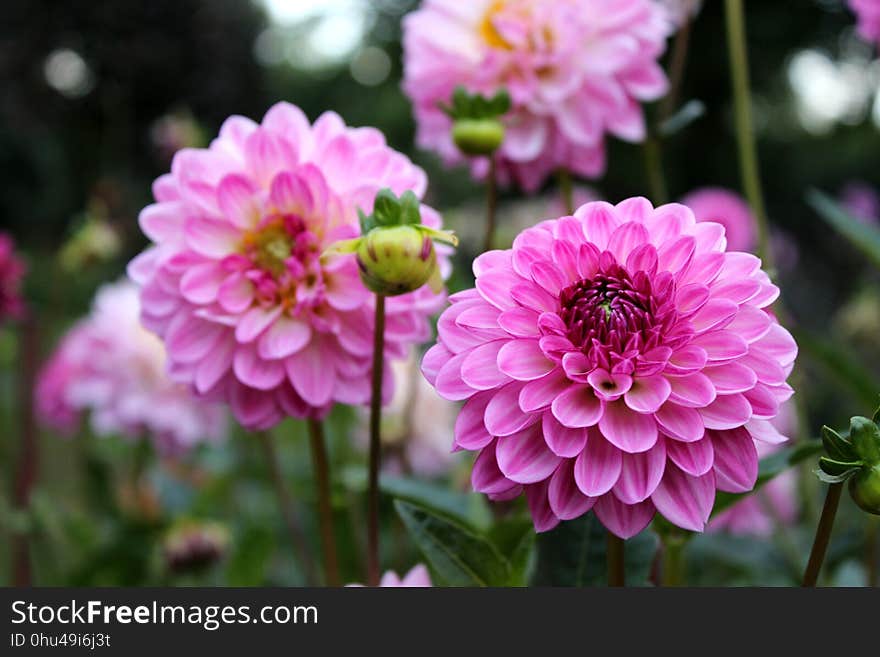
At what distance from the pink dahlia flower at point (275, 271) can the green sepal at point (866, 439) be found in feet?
0.85

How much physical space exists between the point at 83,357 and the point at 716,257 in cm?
98

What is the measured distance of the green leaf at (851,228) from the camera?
0.80 metres

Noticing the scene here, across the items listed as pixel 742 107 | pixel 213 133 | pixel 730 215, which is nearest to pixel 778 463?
pixel 742 107

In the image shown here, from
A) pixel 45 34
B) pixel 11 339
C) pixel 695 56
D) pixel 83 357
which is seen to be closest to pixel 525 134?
pixel 83 357

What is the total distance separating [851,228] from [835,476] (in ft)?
1.66

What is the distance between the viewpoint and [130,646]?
0.41 metres

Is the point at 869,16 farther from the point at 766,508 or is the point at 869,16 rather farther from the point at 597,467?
the point at 597,467

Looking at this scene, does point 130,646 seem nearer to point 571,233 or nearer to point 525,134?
point 571,233

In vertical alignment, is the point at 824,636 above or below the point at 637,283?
below

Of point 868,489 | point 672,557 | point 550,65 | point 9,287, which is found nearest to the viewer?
point 868,489

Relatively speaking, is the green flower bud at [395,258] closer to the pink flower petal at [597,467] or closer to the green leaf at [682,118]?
the pink flower petal at [597,467]

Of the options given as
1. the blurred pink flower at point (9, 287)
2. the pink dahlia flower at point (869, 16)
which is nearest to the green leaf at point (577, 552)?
the pink dahlia flower at point (869, 16)

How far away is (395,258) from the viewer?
1.40ft

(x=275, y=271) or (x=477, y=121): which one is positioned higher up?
(x=477, y=121)
